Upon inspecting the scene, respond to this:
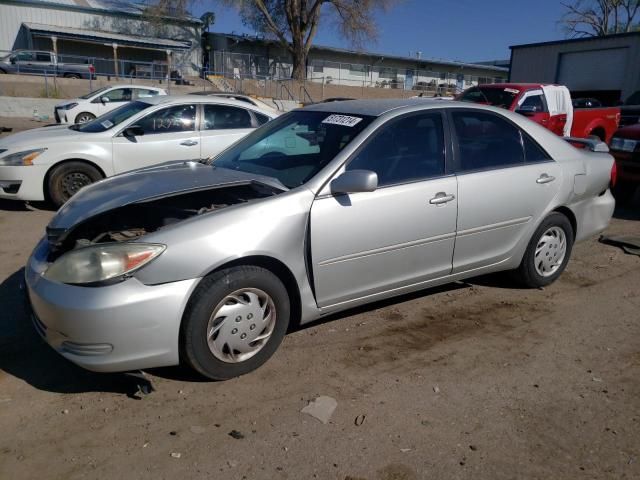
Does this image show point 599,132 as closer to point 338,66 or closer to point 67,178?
point 67,178

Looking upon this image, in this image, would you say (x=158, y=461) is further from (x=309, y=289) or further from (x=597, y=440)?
(x=597, y=440)

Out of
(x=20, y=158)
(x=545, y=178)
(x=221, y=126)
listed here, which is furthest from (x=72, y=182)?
(x=545, y=178)

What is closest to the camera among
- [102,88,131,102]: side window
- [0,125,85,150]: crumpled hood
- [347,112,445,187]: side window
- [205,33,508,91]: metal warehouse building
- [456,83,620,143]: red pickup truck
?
[347,112,445,187]: side window

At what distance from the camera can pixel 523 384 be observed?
327 centimetres

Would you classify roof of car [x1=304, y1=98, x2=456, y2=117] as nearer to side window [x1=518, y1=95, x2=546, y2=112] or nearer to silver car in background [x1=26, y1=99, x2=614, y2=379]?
silver car in background [x1=26, y1=99, x2=614, y2=379]

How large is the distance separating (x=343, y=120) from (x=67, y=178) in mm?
4582

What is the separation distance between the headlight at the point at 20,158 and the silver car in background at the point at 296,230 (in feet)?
11.2

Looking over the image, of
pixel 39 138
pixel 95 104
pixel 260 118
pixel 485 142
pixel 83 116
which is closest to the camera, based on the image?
pixel 485 142

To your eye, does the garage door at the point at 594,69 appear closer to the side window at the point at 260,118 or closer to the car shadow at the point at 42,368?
Answer: the side window at the point at 260,118

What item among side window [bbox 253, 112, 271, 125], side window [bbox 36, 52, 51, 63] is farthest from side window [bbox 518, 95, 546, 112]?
side window [bbox 36, 52, 51, 63]

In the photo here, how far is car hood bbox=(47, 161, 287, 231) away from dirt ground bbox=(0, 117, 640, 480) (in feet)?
2.99

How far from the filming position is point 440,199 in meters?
3.86

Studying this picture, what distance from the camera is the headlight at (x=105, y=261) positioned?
283cm

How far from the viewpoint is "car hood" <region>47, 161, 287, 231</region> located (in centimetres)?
339
